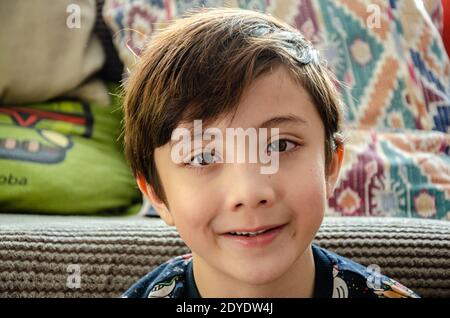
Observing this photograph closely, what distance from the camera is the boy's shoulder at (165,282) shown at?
830mm

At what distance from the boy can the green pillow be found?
0.48 m

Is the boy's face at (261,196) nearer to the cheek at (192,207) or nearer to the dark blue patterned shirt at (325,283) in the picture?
the cheek at (192,207)

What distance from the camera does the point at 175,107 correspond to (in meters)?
0.70

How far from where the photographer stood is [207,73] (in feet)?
2.27

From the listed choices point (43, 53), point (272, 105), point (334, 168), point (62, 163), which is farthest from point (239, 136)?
point (43, 53)

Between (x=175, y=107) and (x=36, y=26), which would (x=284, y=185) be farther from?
(x=36, y=26)

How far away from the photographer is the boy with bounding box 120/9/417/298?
0.67m

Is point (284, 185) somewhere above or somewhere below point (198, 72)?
below

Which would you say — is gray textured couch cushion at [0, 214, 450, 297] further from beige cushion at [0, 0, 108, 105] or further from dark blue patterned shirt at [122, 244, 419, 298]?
beige cushion at [0, 0, 108, 105]

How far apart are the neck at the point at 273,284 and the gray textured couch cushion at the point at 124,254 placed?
0.17 meters

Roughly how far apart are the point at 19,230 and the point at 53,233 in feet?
0.17

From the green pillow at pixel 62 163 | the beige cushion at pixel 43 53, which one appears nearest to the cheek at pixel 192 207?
the green pillow at pixel 62 163

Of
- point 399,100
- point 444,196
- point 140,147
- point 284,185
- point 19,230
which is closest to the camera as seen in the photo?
point 284,185
